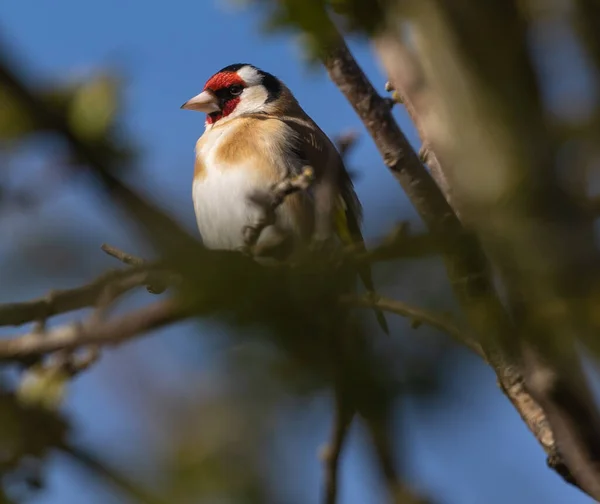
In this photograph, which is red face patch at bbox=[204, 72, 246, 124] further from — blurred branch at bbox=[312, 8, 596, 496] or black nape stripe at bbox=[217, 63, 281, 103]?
blurred branch at bbox=[312, 8, 596, 496]

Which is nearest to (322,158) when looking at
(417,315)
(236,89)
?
(236,89)

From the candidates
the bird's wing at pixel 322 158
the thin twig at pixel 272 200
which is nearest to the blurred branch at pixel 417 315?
the thin twig at pixel 272 200

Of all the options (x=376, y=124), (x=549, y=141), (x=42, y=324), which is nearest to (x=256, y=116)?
(x=376, y=124)

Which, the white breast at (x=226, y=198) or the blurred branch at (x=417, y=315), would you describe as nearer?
the blurred branch at (x=417, y=315)

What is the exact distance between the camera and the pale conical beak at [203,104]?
444 cm

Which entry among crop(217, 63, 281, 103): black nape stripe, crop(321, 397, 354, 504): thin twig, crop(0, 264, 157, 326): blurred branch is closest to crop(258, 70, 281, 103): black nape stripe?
crop(217, 63, 281, 103): black nape stripe

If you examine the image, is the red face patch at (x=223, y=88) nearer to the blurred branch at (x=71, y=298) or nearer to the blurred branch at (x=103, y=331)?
the blurred branch at (x=71, y=298)

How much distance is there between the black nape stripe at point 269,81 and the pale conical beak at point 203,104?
253 mm

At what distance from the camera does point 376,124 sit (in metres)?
2.05

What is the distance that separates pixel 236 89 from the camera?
15.1 ft

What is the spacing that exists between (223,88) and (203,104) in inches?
7.4

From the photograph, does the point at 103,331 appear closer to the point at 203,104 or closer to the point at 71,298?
the point at 71,298

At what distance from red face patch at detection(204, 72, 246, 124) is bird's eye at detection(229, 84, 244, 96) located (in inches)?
0.7

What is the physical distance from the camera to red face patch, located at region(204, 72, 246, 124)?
4.46 m
